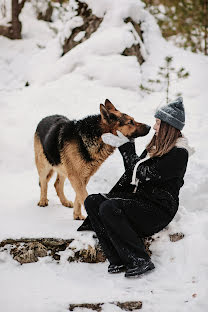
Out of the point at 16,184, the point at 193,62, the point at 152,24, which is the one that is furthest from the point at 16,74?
the point at 16,184

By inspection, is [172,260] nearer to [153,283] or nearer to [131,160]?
[153,283]

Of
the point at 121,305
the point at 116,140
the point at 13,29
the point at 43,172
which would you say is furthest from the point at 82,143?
the point at 13,29

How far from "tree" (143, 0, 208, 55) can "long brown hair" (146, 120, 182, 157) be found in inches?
305

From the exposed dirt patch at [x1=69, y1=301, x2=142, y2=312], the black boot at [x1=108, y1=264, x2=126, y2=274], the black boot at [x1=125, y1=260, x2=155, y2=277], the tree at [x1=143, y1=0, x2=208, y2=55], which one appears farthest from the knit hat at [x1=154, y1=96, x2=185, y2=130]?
the tree at [x1=143, y1=0, x2=208, y2=55]

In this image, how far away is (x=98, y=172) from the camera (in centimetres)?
595

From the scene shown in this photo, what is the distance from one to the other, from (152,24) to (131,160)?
849 centimetres

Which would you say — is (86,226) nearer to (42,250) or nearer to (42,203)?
(42,250)

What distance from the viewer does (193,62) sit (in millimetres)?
9352

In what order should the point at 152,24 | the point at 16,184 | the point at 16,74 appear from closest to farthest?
the point at 16,184 → the point at 152,24 → the point at 16,74

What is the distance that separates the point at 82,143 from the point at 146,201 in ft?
4.26

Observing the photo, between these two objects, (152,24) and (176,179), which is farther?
(152,24)

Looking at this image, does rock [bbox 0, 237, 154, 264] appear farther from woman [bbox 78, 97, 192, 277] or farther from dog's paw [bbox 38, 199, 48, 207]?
dog's paw [bbox 38, 199, 48, 207]

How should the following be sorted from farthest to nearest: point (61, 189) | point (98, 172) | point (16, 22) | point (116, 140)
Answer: point (16, 22) → point (98, 172) → point (61, 189) → point (116, 140)

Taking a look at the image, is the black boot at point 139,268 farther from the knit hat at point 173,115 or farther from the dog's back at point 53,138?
the dog's back at point 53,138
